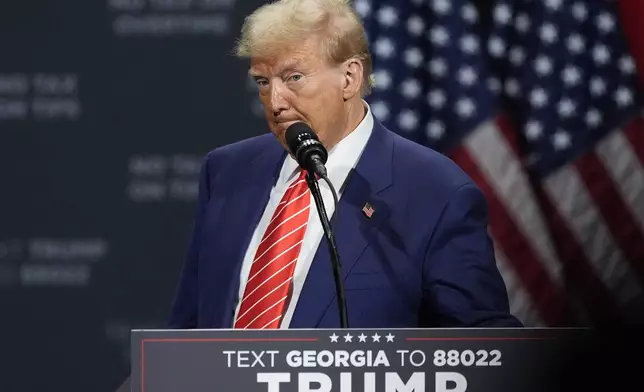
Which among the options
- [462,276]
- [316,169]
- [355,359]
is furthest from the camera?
[462,276]

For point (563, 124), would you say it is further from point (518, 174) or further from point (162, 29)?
point (162, 29)

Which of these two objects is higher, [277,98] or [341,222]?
[277,98]

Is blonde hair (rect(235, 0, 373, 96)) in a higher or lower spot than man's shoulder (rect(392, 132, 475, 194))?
higher

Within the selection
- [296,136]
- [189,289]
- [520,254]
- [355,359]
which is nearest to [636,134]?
[520,254]

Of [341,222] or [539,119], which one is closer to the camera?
[341,222]

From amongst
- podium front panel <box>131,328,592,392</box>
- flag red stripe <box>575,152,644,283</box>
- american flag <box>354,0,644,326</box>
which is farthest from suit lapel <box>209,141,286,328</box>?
flag red stripe <box>575,152,644,283</box>

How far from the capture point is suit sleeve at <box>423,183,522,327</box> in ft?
6.92

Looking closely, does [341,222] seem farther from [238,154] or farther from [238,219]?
[238,154]

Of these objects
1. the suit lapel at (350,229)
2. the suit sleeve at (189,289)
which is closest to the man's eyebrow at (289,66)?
the suit lapel at (350,229)

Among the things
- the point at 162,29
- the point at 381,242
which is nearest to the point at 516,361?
the point at 381,242

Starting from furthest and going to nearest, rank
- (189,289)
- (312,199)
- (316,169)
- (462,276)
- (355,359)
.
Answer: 1. (189,289)
2. (312,199)
3. (462,276)
4. (316,169)
5. (355,359)

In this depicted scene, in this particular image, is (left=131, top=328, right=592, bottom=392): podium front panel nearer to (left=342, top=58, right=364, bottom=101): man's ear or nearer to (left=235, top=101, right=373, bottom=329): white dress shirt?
(left=235, top=101, right=373, bottom=329): white dress shirt

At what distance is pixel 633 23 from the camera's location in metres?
3.64

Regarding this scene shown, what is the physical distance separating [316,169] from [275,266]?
1.42 ft
